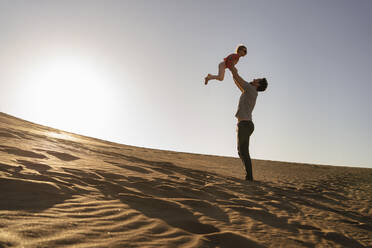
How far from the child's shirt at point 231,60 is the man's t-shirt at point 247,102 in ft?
2.31

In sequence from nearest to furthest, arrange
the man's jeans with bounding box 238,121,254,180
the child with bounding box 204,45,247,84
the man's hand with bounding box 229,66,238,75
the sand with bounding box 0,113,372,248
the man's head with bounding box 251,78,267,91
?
the sand with bounding box 0,113,372,248, the child with bounding box 204,45,247,84, the man's hand with bounding box 229,66,238,75, the man's jeans with bounding box 238,121,254,180, the man's head with bounding box 251,78,267,91

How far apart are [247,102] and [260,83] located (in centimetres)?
53

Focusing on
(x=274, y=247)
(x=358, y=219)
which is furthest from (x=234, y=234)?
(x=358, y=219)

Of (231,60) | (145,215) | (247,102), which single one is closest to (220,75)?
(231,60)

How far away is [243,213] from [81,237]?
1.77 meters

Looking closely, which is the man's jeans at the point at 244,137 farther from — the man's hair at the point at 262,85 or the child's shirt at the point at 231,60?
the child's shirt at the point at 231,60

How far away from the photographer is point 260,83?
17.7 ft

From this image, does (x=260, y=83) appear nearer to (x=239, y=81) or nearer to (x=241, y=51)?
(x=239, y=81)

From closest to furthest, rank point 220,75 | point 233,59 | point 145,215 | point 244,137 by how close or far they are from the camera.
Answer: point 145,215, point 220,75, point 233,59, point 244,137

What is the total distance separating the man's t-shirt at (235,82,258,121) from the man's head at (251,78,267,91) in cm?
12

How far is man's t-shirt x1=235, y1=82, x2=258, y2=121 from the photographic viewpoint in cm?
521

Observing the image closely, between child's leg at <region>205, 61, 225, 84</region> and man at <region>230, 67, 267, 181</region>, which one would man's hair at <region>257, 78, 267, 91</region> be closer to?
man at <region>230, 67, 267, 181</region>

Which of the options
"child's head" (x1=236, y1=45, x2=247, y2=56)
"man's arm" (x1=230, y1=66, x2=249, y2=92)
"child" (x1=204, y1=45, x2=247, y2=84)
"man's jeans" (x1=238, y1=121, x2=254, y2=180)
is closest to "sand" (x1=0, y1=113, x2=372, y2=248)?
"man's jeans" (x1=238, y1=121, x2=254, y2=180)

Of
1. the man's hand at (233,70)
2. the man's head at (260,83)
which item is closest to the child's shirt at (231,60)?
the man's hand at (233,70)
